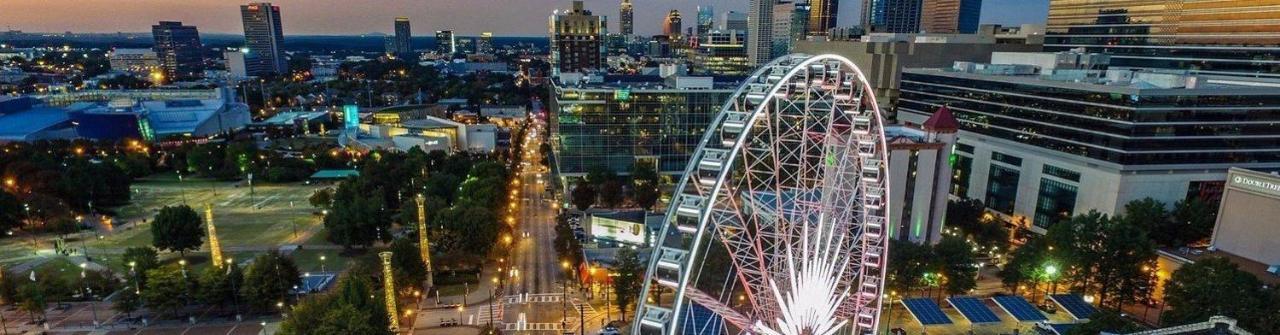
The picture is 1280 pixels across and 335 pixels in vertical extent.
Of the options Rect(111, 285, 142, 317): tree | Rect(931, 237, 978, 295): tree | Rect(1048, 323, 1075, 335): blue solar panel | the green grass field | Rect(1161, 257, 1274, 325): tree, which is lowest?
the green grass field

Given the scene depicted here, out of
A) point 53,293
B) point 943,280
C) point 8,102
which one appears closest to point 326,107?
point 8,102

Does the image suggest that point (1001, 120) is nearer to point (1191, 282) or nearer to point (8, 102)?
point (1191, 282)

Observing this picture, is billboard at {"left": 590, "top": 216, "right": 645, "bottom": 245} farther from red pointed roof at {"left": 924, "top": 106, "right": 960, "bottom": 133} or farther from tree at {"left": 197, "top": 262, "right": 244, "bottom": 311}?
tree at {"left": 197, "top": 262, "right": 244, "bottom": 311}

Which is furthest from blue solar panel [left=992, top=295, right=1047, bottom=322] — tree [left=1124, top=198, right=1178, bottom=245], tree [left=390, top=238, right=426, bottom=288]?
tree [left=390, top=238, right=426, bottom=288]

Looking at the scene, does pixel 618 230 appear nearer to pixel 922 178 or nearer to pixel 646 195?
pixel 646 195

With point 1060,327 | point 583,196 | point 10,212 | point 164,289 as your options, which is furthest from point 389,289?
point 10,212

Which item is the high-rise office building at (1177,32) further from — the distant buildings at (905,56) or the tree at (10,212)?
the tree at (10,212)
